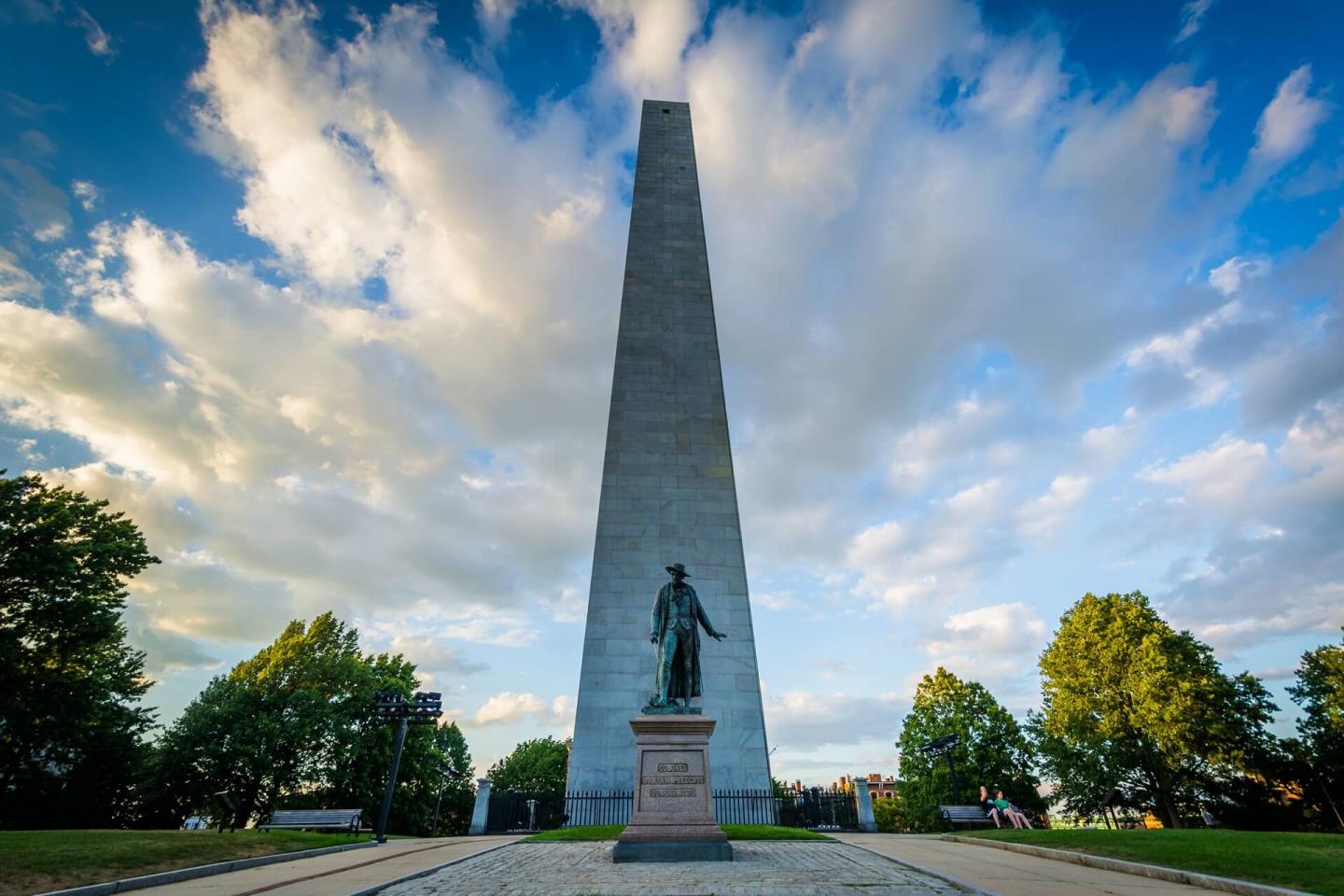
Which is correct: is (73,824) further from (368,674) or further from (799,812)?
(799,812)

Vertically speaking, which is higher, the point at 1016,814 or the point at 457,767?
the point at 457,767

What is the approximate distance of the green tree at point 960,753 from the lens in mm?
36062

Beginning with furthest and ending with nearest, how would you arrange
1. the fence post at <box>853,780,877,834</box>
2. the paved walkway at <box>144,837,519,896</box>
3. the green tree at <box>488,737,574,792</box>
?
1. the green tree at <box>488,737,574,792</box>
2. the fence post at <box>853,780,877,834</box>
3. the paved walkway at <box>144,837,519,896</box>

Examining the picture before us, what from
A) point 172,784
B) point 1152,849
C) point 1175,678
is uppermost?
point 1175,678

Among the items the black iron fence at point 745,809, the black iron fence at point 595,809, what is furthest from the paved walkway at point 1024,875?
the black iron fence at point 595,809

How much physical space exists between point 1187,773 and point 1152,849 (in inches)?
996

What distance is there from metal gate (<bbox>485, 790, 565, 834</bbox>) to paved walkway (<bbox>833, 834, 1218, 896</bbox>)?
1019cm

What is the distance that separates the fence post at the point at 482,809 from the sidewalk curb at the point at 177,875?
232 inches

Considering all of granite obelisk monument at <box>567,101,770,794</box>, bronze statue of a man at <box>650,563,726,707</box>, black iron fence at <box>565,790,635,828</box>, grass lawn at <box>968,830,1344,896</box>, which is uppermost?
granite obelisk monument at <box>567,101,770,794</box>

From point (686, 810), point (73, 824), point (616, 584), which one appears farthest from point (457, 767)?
point (686, 810)

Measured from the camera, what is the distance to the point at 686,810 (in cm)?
972

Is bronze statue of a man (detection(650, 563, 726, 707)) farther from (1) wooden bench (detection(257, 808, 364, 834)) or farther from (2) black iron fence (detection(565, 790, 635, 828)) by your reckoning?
(1) wooden bench (detection(257, 808, 364, 834))

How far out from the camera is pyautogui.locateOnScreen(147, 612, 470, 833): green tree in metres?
31.6

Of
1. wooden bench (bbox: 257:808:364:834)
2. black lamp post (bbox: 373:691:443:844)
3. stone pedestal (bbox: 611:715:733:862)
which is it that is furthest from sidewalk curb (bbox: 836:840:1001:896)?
wooden bench (bbox: 257:808:364:834)
